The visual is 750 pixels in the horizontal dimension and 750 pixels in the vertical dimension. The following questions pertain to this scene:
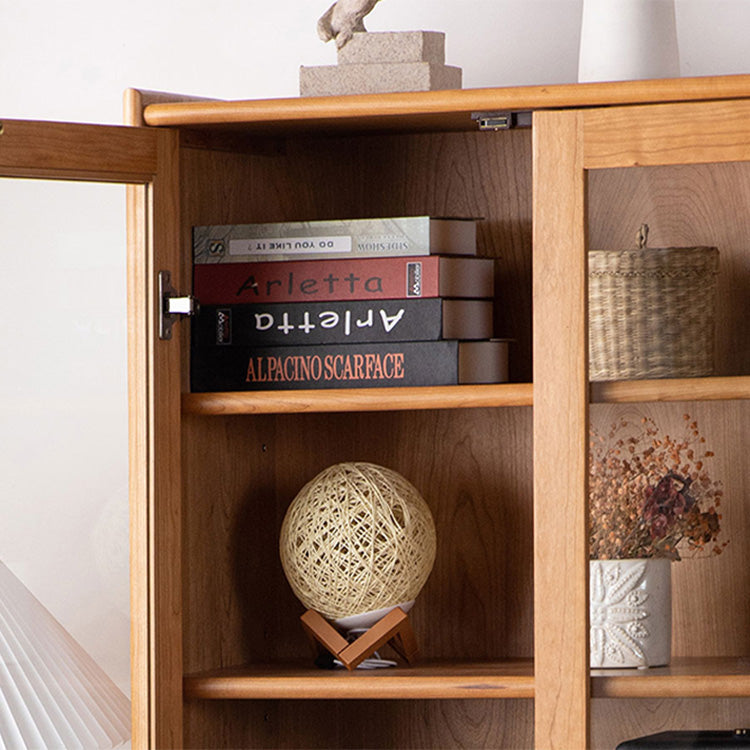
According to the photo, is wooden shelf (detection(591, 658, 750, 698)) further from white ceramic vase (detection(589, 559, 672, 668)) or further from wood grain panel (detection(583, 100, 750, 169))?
wood grain panel (detection(583, 100, 750, 169))

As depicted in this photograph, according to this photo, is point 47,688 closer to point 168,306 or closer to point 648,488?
point 168,306

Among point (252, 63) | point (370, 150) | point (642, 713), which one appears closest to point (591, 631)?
point (642, 713)

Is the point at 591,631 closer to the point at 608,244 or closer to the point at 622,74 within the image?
the point at 608,244

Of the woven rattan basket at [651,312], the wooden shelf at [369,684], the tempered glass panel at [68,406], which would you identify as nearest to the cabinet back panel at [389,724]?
the wooden shelf at [369,684]

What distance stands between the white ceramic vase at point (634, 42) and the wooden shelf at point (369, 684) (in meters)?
0.69

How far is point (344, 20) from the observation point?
1.40 metres

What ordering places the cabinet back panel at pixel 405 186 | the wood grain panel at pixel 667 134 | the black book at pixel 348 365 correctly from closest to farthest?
the wood grain panel at pixel 667 134 < the black book at pixel 348 365 < the cabinet back panel at pixel 405 186

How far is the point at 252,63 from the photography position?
5.67 feet

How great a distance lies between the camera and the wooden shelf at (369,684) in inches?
50.5

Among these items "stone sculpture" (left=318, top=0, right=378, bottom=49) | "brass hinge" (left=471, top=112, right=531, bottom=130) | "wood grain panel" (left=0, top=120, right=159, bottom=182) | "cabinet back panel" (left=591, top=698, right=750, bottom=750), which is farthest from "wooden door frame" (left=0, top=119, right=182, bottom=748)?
"cabinet back panel" (left=591, top=698, right=750, bottom=750)

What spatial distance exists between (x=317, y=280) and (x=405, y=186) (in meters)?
0.27

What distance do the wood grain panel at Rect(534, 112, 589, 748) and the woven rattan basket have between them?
0.07 ft

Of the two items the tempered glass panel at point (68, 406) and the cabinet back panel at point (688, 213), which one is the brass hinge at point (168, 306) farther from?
the cabinet back panel at point (688, 213)

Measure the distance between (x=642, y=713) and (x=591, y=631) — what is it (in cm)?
10
